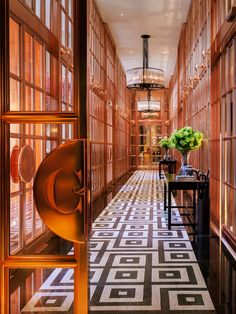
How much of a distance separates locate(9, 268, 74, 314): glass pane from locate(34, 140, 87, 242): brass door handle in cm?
143

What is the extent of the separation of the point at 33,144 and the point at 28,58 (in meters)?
0.83

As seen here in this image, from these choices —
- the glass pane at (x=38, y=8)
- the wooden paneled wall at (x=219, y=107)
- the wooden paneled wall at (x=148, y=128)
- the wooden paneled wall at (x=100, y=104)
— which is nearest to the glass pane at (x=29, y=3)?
the glass pane at (x=38, y=8)

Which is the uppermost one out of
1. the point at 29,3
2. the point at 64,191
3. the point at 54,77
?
the point at 29,3

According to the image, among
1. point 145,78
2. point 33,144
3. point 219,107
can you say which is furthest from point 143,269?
point 145,78

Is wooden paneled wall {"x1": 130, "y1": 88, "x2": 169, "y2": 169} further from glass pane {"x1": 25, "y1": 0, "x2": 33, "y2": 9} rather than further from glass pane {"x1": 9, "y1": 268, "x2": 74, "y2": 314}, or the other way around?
glass pane {"x1": 9, "y1": 268, "x2": 74, "y2": 314}

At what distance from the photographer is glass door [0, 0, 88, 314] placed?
1.29 metres

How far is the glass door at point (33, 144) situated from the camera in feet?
4.22

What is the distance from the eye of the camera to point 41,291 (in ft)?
9.50

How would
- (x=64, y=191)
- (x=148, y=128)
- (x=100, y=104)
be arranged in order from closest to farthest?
1. (x=64, y=191)
2. (x=100, y=104)
3. (x=148, y=128)

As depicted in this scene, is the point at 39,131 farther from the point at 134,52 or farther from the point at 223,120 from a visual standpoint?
Result: the point at 134,52

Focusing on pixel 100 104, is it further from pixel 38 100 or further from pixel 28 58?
pixel 28 58

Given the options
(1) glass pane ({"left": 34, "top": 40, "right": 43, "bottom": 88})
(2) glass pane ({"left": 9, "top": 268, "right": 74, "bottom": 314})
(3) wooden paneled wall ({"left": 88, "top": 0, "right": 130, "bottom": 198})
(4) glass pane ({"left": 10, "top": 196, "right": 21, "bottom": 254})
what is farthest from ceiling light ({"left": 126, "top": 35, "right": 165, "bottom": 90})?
(2) glass pane ({"left": 9, "top": 268, "right": 74, "bottom": 314})

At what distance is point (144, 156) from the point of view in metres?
19.2

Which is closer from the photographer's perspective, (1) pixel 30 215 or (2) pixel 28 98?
(1) pixel 30 215
